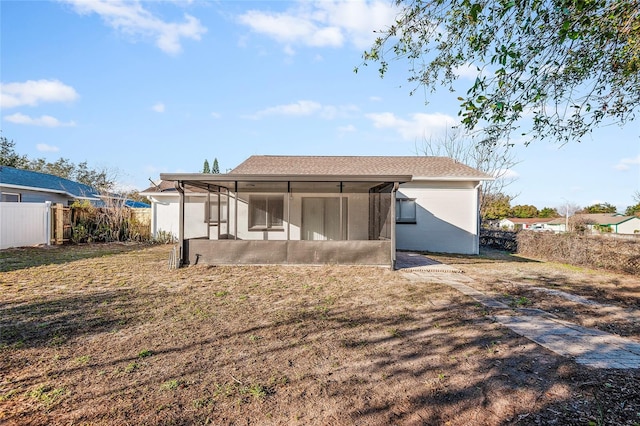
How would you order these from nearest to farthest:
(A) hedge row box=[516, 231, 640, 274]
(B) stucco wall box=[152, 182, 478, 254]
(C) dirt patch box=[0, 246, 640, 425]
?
1. (C) dirt patch box=[0, 246, 640, 425]
2. (A) hedge row box=[516, 231, 640, 274]
3. (B) stucco wall box=[152, 182, 478, 254]

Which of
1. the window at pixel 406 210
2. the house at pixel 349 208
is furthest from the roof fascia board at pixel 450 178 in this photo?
the window at pixel 406 210

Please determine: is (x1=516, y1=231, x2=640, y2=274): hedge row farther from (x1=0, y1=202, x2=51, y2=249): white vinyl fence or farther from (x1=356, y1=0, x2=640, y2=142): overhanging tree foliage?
(x1=0, y1=202, x2=51, y2=249): white vinyl fence

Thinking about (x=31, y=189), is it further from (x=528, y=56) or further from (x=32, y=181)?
(x=528, y=56)

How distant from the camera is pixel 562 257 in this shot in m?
11.5

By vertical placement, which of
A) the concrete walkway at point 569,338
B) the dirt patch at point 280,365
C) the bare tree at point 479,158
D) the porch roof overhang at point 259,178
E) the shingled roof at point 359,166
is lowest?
the concrete walkway at point 569,338

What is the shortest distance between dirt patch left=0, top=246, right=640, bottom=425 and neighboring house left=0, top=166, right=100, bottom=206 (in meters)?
11.0

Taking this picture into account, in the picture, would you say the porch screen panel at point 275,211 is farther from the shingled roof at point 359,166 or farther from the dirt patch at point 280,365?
the dirt patch at point 280,365

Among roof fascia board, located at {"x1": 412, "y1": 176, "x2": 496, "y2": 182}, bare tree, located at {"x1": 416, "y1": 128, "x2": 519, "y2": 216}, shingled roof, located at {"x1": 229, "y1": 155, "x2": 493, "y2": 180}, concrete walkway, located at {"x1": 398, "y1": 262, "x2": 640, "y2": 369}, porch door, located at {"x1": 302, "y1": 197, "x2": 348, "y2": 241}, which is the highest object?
bare tree, located at {"x1": 416, "y1": 128, "x2": 519, "y2": 216}

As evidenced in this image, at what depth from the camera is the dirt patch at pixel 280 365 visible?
97.2 inches

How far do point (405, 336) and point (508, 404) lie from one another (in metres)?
1.53

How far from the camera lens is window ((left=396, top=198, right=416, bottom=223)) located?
44.8ft

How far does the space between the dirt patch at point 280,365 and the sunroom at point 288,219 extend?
3.08 meters

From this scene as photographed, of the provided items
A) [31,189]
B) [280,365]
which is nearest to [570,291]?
[280,365]

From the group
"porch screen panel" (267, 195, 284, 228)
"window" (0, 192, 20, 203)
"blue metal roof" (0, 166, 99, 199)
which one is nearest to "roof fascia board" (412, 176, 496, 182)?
"porch screen panel" (267, 195, 284, 228)
